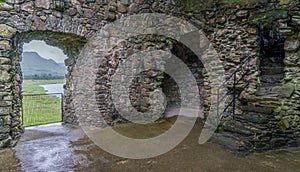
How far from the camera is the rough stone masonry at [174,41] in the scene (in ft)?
10.8

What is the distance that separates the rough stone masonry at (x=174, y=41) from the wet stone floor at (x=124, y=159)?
29 cm

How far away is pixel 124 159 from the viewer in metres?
2.90

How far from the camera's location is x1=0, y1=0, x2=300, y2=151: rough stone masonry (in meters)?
3.30

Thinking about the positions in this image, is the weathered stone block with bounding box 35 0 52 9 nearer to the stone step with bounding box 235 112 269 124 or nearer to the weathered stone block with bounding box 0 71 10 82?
the weathered stone block with bounding box 0 71 10 82

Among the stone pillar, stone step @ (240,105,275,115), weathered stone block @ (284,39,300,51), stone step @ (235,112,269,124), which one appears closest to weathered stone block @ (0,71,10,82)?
the stone pillar

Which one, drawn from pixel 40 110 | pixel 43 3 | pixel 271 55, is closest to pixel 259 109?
pixel 271 55

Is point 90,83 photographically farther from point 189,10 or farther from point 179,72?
point 179,72

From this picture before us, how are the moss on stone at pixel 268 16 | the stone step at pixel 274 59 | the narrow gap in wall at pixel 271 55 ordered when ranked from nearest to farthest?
1. the moss on stone at pixel 268 16
2. the narrow gap in wall at pixel 271 55
3. the stone step at pixel 274 59

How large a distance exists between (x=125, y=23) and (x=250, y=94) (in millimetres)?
3098

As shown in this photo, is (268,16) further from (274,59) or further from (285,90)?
(285,90)

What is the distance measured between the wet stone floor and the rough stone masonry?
29 centimetres

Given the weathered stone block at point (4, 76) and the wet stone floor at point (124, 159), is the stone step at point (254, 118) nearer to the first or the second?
the wet stone floor at point (124, 159)

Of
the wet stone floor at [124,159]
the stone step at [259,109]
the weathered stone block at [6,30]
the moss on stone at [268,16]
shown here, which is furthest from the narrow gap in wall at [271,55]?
the weathered stone block at [6,30]

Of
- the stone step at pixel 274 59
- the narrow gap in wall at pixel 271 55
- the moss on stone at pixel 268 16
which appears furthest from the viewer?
the stone step at pixel 274 59
